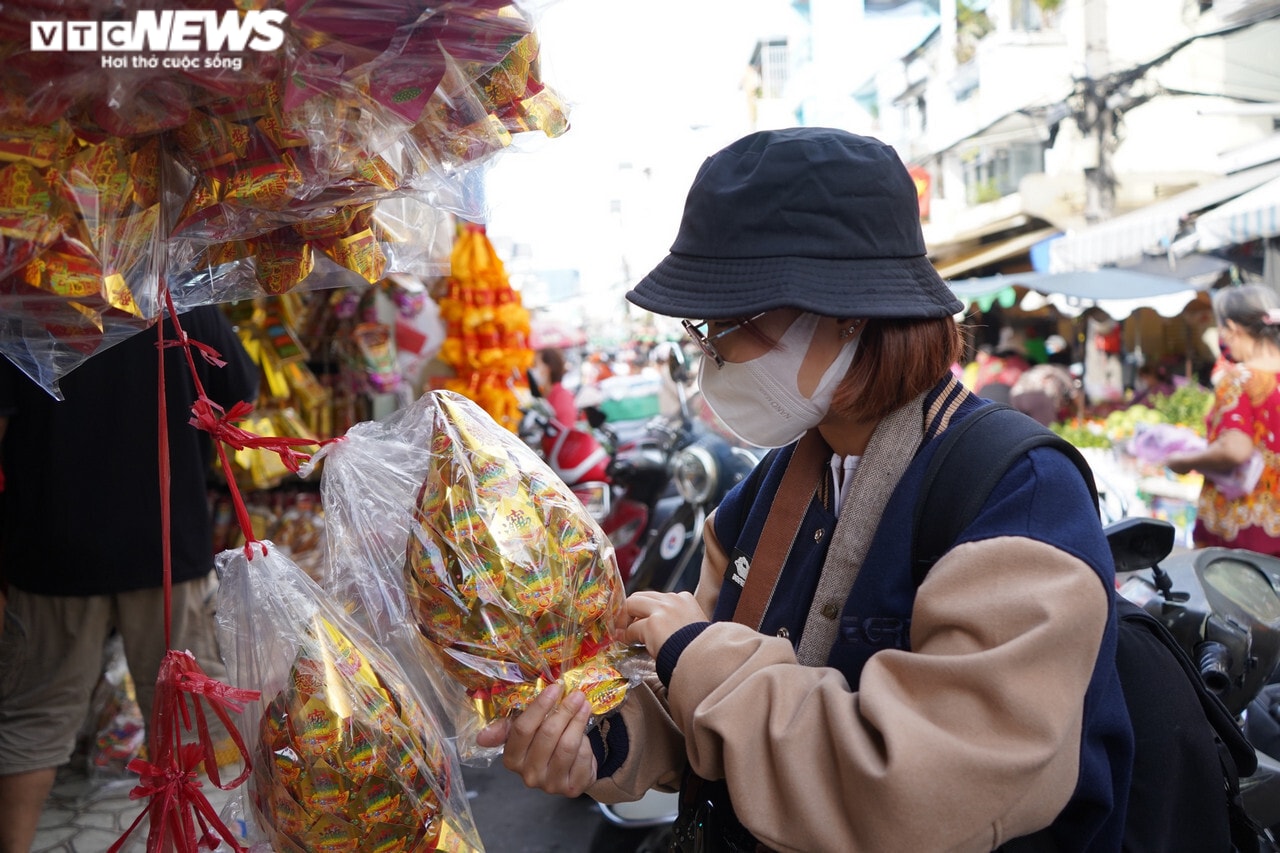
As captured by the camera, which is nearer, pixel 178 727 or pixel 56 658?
pixel 178 727

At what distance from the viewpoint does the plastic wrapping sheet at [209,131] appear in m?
1.01

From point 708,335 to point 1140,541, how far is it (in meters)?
1.31

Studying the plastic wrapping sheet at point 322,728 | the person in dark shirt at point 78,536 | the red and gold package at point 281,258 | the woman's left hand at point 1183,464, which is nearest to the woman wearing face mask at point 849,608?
the plastic wrapping sheet at point 322,728

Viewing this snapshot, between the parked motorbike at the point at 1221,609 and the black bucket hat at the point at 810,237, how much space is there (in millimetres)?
1194

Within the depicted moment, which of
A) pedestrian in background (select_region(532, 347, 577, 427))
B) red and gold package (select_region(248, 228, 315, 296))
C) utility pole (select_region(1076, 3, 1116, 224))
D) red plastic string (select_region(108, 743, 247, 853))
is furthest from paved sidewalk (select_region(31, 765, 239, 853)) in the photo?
utility pole (select_region(1076, 3, 1116, 224))

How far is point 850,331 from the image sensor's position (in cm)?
130

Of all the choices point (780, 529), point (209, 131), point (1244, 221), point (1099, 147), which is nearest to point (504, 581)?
point (780, 529)

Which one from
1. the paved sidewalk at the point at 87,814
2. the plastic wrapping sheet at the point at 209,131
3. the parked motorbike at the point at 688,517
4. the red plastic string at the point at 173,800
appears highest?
the plastic wrapping sheet at the point at 209,131

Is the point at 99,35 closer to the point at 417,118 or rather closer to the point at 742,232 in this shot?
the point at 417,118

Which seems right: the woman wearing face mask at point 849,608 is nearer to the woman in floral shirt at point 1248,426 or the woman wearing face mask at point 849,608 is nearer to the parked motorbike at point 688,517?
the parked motorbike at point 688,517

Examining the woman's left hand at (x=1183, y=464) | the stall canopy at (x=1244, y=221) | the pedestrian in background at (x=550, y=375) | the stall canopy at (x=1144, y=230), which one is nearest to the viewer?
the woman's left hand at (x=1183, y=464)

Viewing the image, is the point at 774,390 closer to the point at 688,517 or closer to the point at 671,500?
the point at 688,517

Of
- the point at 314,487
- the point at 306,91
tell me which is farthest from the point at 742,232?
the point at 314,487

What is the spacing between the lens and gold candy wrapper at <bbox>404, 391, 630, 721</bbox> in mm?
1300
